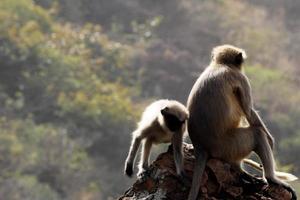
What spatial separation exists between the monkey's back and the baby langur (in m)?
0.12

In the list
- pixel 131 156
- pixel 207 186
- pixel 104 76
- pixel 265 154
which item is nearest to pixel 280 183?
pixel 265 154

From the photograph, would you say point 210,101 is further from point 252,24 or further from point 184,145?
point 252,24

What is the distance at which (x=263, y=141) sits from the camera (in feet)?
23.7

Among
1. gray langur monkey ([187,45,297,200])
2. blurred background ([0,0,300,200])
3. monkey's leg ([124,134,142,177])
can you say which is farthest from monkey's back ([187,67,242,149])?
blurred background ([0,0,300,200])

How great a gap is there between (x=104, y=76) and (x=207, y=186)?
28.6m

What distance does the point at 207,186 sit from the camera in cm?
680

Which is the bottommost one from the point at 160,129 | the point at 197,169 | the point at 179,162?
the point at 197,169

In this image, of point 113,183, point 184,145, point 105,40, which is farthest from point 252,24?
point 184,145

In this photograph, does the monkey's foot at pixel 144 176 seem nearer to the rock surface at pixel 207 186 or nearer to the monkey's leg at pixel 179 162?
the rock surface at pixel 207 186

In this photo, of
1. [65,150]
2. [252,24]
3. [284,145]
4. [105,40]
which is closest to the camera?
[65,150]

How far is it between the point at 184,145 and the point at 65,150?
19.7m

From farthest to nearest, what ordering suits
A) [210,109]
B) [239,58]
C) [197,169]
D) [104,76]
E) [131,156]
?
[104,76]
[131,156]
[239,58]
[210,109]
[197,169]

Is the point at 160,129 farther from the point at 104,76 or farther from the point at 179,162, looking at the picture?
the point at 104,76

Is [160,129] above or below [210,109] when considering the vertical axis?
above
